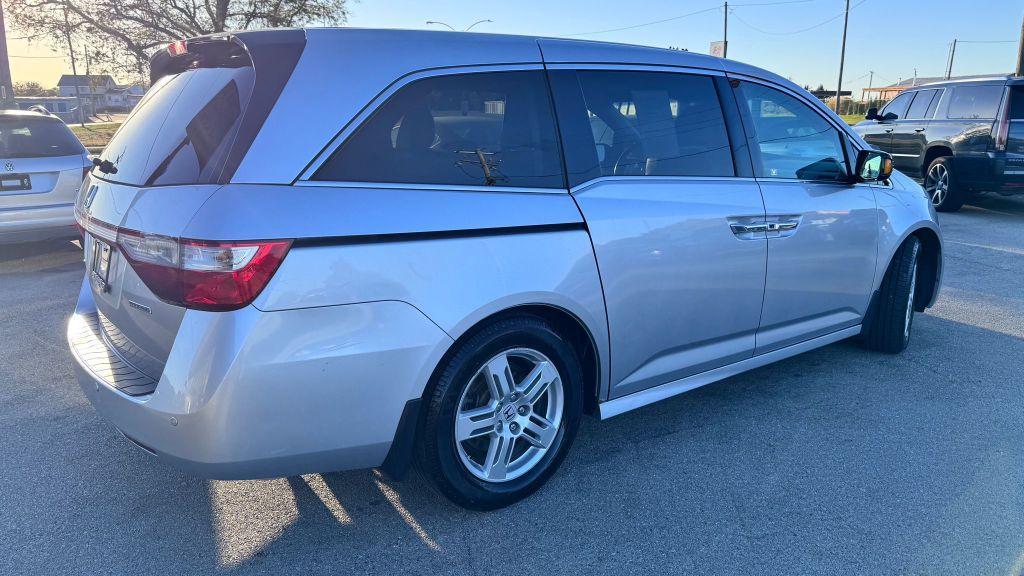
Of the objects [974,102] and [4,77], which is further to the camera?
[4,77]

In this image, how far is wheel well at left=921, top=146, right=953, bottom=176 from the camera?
1095cm

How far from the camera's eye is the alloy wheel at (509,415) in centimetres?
278

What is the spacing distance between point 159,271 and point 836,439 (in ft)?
10.0

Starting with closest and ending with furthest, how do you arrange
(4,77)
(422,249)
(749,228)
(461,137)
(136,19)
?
1. (422,249)
2. (461,137)
3. (749,228)
4. (4,77)
5. (136,19)

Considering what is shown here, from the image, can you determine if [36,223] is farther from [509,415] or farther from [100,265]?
[509,415]

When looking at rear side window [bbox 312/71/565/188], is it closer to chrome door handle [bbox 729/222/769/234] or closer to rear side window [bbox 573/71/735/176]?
rear side window [bbox 573/71/735/176]

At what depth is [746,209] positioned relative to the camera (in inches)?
136

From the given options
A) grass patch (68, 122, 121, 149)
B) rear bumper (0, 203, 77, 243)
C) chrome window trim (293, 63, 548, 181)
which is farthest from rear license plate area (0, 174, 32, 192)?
grass patch (68, 122, 121, 149)

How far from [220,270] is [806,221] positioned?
287 cm

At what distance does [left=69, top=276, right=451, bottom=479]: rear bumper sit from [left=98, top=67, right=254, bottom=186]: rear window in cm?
55

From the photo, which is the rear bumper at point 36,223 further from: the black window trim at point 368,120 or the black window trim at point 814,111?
the black window trim at point 814,111

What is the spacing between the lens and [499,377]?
9.17ft

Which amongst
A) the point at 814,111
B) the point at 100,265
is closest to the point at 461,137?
the point at 100,265

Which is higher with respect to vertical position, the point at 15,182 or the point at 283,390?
the point at 15,182
